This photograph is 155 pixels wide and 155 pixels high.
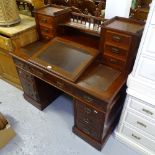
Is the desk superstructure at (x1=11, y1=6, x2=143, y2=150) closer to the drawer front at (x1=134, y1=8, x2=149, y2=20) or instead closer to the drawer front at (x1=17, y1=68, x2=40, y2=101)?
the drawer front at (x1=17, y1=68, x2=40, y2=101)

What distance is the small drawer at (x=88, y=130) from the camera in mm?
1647

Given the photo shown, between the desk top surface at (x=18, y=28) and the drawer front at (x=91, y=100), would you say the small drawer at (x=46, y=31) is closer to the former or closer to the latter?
the desk top surface at (x=18, y=28)

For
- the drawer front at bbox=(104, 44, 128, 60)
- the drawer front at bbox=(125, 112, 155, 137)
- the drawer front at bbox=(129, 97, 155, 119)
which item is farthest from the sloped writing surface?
the drawer front at bbox=(125, 112, 155, 137)

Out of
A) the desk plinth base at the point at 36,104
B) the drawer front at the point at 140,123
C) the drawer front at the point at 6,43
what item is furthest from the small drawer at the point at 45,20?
the drawer front at the point at 140,123

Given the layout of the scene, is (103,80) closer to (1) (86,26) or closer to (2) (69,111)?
(1) (86,26)

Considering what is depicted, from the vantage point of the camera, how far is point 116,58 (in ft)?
4.88

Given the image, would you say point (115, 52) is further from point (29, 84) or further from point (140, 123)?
point (29, 84)

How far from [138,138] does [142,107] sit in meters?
0.41

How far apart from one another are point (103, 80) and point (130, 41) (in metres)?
0.39

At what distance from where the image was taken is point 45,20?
186cm

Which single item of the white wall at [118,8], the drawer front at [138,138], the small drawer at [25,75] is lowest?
the drawer front at [138,138]

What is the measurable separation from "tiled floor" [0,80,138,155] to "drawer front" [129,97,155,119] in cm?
55

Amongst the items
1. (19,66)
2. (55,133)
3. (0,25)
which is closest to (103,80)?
(55,133)

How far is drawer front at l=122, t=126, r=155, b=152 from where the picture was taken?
5.21 ft
